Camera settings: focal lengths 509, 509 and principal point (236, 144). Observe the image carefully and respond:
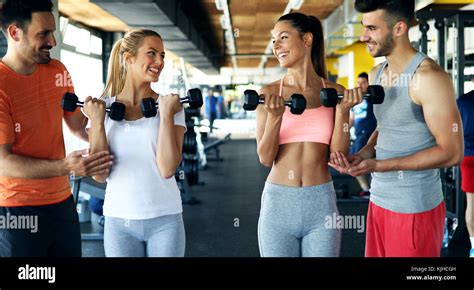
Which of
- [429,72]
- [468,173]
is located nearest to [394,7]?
[429,72]

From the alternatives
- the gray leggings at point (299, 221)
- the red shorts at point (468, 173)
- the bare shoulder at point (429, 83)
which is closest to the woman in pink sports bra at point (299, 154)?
the gray leggings at point (299, 221)

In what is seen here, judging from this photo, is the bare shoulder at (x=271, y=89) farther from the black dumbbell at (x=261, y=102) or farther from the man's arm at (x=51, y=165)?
the man's arm at (x=51, y=165)

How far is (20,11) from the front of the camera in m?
0.79

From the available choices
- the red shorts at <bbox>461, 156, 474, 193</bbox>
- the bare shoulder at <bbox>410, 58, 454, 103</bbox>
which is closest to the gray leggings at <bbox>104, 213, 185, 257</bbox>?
the bare shoulder at <bbox>410, 58, 454, 103</bbox>

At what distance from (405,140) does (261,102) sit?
0.23 metres

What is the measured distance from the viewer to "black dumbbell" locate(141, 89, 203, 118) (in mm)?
791

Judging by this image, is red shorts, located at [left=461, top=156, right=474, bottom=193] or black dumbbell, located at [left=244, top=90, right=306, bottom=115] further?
red shorts, located at [left=461, top=156, right=474, bottom=193]

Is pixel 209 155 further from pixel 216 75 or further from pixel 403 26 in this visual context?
pixel 403 26

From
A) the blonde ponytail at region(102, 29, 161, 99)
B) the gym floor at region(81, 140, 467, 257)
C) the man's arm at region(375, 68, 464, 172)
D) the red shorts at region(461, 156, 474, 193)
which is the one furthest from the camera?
the red shorts at region(461, 156, 474, 193)

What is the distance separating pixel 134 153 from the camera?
2.75 feet

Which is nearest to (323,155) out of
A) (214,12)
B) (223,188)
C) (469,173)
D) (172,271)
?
(172,271)

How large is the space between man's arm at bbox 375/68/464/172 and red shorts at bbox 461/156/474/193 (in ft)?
4.08

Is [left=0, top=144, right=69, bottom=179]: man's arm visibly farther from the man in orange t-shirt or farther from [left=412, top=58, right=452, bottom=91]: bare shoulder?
[left=412, top=58, right=452, bottom=91]: bare shoulder

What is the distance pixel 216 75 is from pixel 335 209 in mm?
8118
